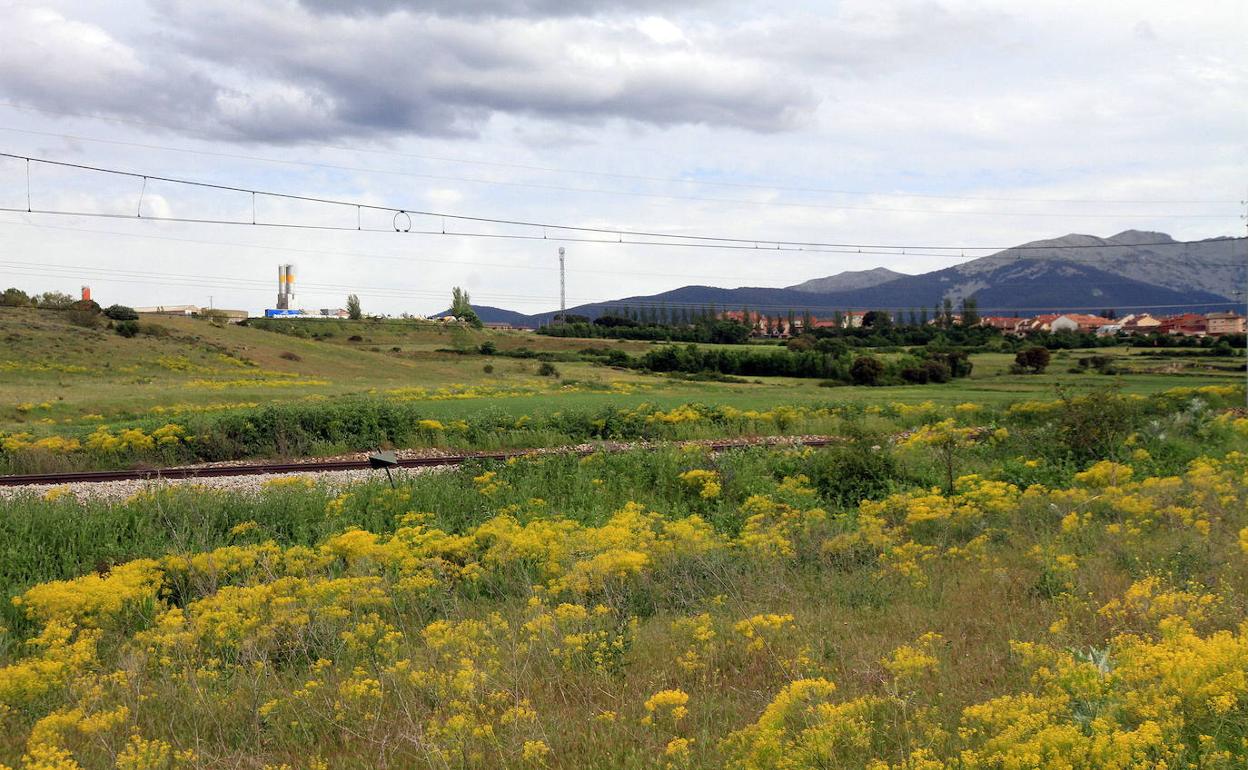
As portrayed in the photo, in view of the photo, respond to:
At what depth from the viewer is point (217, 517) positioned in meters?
12.0

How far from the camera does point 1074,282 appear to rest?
→ 73.9 metres

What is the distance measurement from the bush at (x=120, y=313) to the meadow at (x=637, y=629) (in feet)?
202

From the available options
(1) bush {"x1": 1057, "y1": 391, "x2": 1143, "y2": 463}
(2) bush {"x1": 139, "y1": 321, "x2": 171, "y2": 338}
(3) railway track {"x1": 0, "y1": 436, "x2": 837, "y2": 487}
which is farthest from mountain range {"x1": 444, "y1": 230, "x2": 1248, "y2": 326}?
(2) bush {"x1": 139, "y1": 321, "x2": 171, "y2": 338}

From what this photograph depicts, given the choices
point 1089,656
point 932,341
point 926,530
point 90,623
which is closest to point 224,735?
point 90,623

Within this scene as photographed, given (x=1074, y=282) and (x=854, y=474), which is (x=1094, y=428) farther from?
(x=1074, y=282)

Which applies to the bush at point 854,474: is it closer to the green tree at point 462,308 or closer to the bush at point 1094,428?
the bush at point 1094,428

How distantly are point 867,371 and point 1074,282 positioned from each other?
34.0 metres

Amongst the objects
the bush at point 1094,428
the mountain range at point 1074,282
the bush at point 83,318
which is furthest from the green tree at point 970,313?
the bush at point 83,318

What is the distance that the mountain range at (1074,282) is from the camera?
41906mm

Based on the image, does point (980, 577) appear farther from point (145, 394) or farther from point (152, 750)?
point (145, 394)

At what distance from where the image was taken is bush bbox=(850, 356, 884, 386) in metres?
50.2

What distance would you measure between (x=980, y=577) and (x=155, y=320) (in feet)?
245

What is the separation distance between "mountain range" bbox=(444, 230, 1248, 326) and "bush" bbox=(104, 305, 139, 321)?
179 feet

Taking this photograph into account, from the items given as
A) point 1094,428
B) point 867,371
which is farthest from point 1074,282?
point 1094,428
